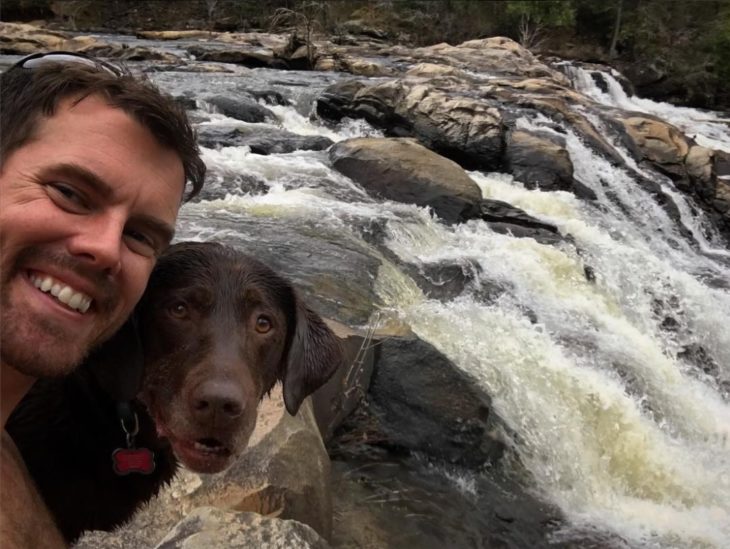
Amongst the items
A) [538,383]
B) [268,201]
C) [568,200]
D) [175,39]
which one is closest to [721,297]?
[568,200]

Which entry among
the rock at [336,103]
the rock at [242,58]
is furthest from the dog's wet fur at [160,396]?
the rock at [242,58]

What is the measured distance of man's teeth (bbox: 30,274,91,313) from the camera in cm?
166

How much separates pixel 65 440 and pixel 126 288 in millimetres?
613

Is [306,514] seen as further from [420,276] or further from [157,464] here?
[420,276]

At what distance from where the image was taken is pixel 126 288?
187 cm

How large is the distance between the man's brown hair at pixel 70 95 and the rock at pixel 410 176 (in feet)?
23.2

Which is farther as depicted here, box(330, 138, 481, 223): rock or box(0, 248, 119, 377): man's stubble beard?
box(330, 138, 481, 223): rock

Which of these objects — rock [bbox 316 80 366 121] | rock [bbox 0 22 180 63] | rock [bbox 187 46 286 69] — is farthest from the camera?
rock [bbox 187 46 286 69]

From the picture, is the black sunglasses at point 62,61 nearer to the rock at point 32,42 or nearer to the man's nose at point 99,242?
the man's nose at point 99,242

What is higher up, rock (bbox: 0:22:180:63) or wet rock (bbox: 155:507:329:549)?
wet rock (bbox: 155:507:329:549)

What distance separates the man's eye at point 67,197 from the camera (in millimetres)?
1706

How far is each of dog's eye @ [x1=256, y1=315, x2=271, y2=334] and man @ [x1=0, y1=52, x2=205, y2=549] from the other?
52 cm

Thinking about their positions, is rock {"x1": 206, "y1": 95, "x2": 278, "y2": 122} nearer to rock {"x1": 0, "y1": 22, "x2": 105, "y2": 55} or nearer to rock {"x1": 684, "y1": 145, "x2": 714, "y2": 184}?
rock {"x1": 684, "y1": 145, "x2": 714, "y2": 184}

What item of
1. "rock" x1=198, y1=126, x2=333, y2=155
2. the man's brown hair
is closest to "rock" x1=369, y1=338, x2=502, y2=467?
the man's brown hair
